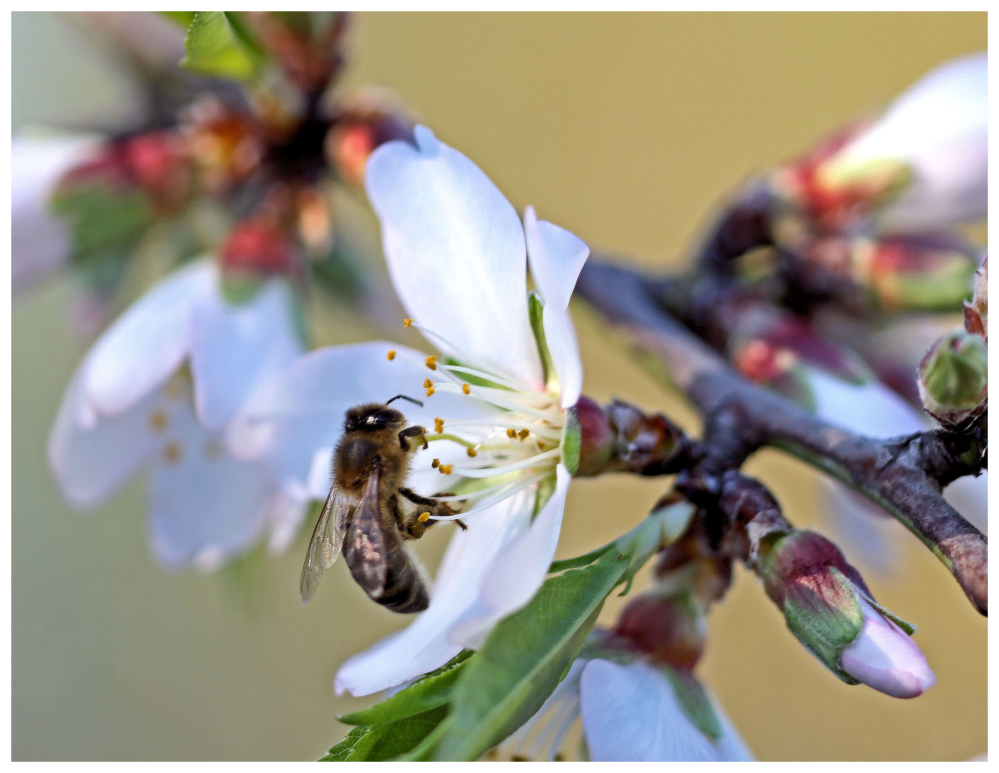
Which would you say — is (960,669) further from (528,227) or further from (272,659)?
(528,227)

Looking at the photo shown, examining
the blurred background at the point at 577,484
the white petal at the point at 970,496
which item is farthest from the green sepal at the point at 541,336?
the blurred background at the point at 577,484

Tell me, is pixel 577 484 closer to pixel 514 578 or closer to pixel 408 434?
pixel 408 434

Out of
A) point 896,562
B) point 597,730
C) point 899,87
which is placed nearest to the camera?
point 597,730

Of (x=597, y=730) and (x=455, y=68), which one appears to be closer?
(x=597, y=730)

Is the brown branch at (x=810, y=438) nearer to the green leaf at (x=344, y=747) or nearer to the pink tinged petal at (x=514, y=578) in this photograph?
the pink tinged petal at (x=514, y=578)

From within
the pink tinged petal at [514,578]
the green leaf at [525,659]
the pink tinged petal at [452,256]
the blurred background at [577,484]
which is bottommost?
the blurred background at [577,484]

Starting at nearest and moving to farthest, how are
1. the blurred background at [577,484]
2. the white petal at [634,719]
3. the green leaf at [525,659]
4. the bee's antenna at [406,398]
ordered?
1. the green leaf at [525,659]
2. the white petal at [634,719]
3. the bee's antenna at [406,398]
4. the blurred background at [577,484]

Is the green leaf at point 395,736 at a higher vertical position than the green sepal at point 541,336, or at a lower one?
lower

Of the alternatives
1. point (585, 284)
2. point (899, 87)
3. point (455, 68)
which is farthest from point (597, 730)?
point (455, 68)
